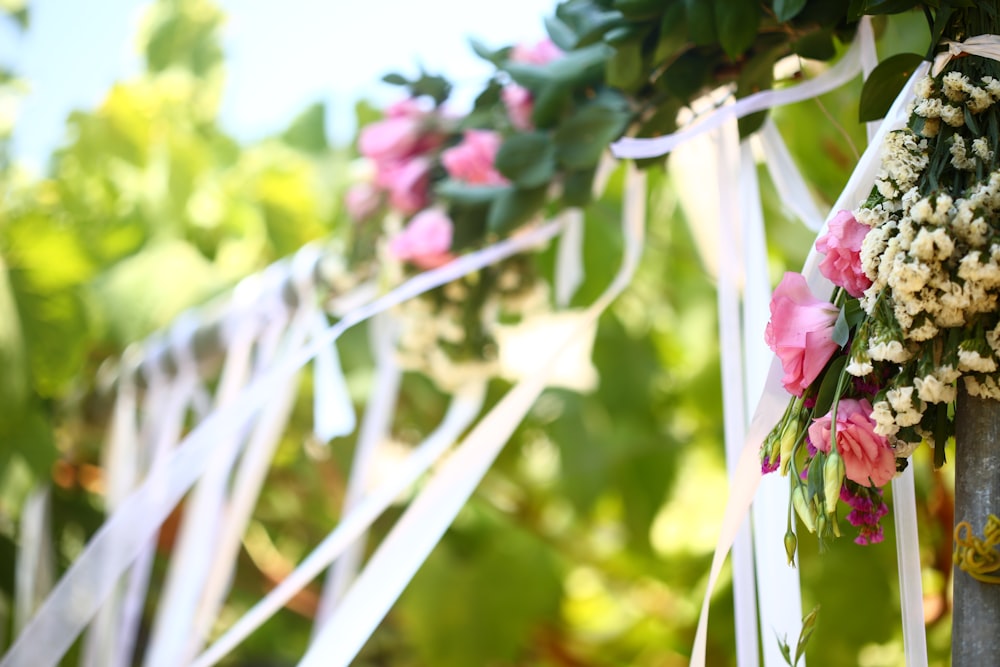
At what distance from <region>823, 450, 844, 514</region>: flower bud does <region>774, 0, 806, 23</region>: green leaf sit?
0.18 meters

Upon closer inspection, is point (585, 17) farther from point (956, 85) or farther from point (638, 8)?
point (956, 85)

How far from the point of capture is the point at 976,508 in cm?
23

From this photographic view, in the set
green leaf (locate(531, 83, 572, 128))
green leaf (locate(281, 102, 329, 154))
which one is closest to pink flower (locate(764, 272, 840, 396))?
green leaf (locate(531, 83, 572, 128))

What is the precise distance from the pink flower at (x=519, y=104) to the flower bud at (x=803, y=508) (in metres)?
0.31

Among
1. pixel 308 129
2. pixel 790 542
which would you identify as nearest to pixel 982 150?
pixel 790 542

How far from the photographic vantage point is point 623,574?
914 mm

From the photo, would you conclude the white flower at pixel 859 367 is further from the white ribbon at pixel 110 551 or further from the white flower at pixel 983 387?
the white ribbon at pixel 110 551

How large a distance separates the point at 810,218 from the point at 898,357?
171 mm

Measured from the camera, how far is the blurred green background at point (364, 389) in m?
0.75

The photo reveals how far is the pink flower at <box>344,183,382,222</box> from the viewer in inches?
27.2

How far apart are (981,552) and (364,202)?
55cm

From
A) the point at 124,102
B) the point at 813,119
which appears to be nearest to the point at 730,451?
the point at 813,119

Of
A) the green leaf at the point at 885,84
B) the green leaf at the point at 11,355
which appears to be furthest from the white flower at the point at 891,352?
the green leaf at the point at 11,355

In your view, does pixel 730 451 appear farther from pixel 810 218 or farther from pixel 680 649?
pixel 680 649
